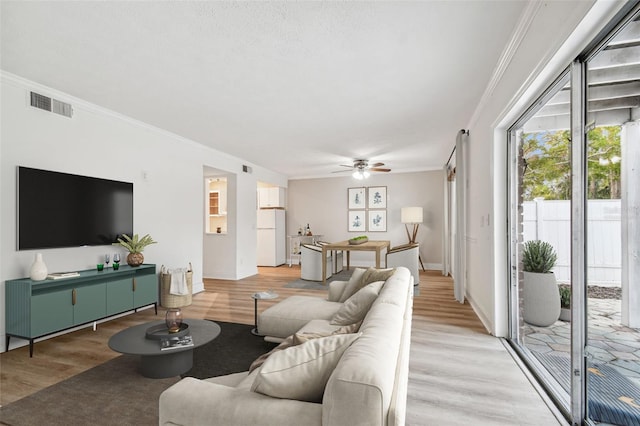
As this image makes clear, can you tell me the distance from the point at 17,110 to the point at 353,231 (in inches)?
280

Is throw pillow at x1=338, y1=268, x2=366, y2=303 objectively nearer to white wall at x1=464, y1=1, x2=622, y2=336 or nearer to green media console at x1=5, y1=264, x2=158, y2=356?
white wall at x1=464, y1=1, x2=622, y2=336

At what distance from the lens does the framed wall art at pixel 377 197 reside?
8594 mm

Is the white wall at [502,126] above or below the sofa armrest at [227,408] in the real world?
above

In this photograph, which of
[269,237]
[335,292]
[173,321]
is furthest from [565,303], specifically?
[269,237]

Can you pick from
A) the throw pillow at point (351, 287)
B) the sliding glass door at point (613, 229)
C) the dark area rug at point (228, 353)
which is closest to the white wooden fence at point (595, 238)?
the sliding glass door at point (613, 229)

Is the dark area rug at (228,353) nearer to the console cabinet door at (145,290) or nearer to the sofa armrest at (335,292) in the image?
the sofa armrest at (335,292)

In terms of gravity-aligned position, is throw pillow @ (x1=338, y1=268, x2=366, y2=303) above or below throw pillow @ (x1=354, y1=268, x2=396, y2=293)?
below

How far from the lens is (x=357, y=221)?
8836 millimetres

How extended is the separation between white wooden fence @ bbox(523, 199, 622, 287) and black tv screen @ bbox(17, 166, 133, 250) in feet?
15.1

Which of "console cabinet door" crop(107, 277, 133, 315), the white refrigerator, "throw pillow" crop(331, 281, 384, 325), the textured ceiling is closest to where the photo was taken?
the textured ceiling

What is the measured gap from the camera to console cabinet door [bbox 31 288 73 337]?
2910 mm

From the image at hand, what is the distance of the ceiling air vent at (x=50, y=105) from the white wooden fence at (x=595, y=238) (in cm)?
478

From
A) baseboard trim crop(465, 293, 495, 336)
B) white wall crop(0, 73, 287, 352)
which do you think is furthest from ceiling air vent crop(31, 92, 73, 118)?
baseboard trim crop(465, 293, 495, 336)

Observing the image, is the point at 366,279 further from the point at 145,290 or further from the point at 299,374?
the point at 145,290
